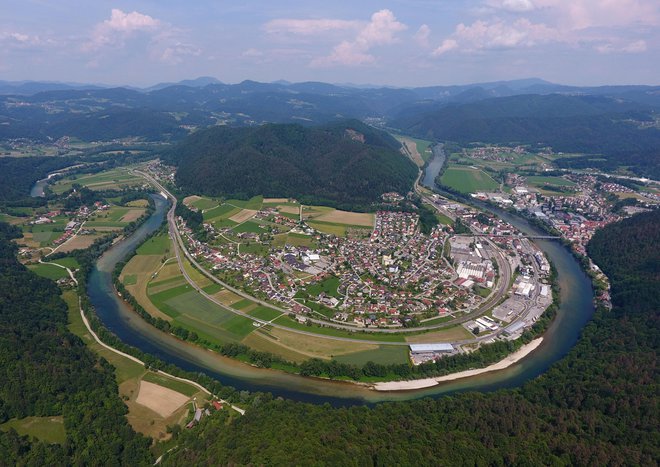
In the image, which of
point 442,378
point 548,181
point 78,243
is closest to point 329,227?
point 442,378

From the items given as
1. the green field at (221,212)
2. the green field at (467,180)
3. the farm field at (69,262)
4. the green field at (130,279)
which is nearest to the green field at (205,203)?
the green field at (221,212)

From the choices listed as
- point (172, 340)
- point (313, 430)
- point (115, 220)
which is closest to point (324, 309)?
point (172, 340)

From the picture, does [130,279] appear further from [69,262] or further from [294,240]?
[294,240]

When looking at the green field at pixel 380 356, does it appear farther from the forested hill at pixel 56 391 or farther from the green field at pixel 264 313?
the forested hill at pixel 56 391

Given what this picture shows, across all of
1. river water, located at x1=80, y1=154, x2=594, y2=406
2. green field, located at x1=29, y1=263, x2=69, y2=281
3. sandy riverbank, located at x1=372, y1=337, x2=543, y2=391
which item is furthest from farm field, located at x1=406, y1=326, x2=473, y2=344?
green field, located at x1=29, y1=263, x2=69, y2=281

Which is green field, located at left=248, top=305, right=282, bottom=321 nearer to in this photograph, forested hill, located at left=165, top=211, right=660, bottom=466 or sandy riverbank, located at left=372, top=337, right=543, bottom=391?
forested hill, located at left=165, top=211, right=660, bottom=466

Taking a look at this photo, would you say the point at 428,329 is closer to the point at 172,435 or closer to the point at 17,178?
the point at 172,435

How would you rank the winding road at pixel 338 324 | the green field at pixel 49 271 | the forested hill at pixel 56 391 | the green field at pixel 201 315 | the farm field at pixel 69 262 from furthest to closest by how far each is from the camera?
the farm field at pixel 69 262
the green field at pixel 49 271
the green field at pixel 201 315
the winding road at pixel 338 324
the forested hill at pixel 56 391
